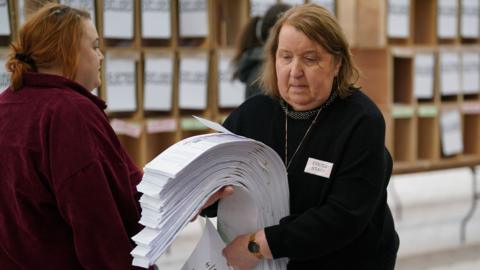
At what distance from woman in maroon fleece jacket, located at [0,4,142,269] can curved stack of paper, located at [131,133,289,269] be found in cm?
17

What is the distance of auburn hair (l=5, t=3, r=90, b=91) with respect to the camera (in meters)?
1.54

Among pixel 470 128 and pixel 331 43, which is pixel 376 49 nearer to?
pixel 470 128

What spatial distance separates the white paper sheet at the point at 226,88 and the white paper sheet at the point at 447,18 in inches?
52.1

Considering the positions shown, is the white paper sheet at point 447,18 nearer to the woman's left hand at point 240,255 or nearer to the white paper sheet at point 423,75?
the white paper sheet at point 423,75

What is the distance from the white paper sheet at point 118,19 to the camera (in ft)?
10.3

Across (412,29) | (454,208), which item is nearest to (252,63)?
(412,29)

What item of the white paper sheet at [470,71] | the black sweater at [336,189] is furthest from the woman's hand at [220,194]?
the white paper sheet at [470,71]

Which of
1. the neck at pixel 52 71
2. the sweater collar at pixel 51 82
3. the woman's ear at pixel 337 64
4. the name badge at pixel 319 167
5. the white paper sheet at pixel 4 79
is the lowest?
the name badge at pixel 319 167

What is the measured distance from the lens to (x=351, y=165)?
4.61 feet

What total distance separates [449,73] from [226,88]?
1.40 meters

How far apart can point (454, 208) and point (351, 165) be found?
4940 millimetres

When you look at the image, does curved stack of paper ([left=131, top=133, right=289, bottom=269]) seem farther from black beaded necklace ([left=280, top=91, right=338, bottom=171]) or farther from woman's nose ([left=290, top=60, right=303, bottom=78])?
woman's nose ([left=290, top=60, right=303, bottom=78])

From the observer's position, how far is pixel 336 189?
1405 mm

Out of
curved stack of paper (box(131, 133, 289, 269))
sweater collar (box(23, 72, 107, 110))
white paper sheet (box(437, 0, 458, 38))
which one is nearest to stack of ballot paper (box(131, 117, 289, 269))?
curved stack of paper (box(131, 133, 289, 269))
